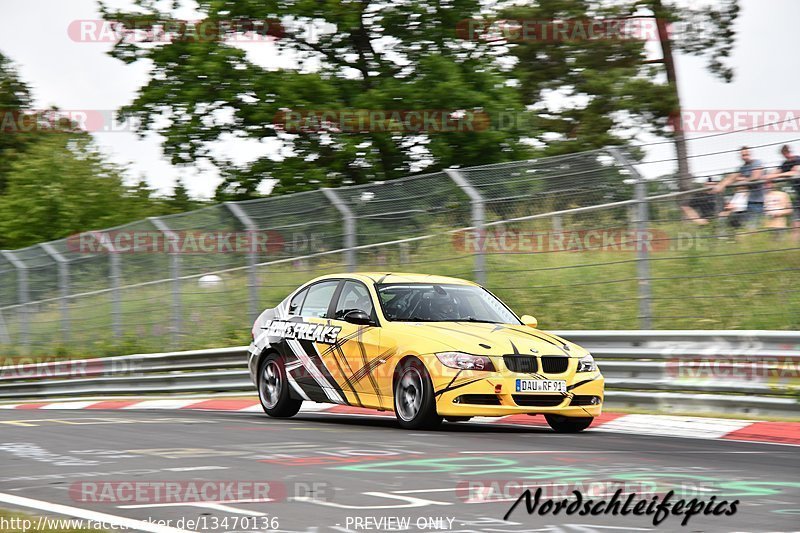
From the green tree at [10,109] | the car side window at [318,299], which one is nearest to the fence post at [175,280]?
the car side window at [318,299]

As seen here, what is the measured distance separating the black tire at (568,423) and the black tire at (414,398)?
4.00 ft

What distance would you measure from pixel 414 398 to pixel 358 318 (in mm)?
1083

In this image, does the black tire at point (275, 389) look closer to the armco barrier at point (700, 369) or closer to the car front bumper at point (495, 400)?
the car front bumper at point (495, 400)

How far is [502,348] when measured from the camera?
34.2 feet

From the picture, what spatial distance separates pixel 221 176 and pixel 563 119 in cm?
1192

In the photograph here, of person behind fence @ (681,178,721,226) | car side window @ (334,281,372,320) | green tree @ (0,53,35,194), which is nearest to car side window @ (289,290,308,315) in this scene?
car side window @ (334,281,372,320)

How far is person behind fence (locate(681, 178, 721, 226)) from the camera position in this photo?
12703 mm

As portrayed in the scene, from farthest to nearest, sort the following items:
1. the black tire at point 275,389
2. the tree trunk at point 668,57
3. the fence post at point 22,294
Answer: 1. the tree trunk at point 668,57
2. the fence post at point 22,294
3. the black tire at point 275,389

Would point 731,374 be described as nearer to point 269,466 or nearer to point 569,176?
point 569,176

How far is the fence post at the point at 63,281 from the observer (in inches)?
931

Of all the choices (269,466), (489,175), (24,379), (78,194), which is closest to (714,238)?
(489,175)

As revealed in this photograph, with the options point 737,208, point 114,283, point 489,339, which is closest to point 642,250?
point 737,208

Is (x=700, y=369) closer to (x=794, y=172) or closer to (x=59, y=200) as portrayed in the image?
(x=794, y=172)

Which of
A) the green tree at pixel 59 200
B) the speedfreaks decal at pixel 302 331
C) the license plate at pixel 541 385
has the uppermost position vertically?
the green tree at pixel 59 200
